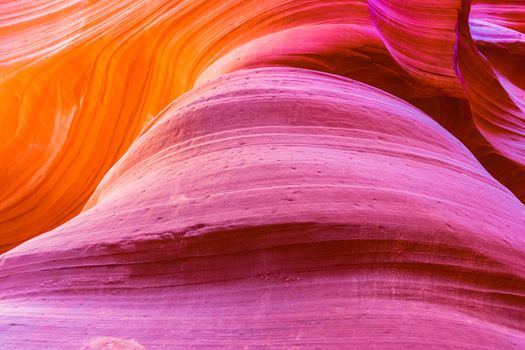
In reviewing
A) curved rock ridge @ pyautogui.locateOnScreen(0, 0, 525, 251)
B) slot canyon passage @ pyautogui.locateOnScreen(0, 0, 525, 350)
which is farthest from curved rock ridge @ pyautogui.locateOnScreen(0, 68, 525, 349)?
curved rock ridge @ pyautogui.locateOnScreen(0, 0, 525, 251)

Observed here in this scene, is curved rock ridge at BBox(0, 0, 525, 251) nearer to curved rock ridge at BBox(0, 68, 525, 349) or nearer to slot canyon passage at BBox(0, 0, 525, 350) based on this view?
slot canyon passage at BBox(0, 0, 525, 350)

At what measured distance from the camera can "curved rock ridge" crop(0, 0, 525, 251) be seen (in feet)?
5.33

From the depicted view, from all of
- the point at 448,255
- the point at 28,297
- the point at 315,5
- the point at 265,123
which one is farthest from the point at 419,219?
the point at 315,5

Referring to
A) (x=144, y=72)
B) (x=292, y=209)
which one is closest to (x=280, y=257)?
(x=292, y=209)

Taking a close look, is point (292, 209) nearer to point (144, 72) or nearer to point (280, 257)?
point (280, 257)

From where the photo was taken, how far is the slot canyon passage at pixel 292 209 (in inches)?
27.4

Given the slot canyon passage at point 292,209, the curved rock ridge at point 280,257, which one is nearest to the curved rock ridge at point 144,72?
the slot canyon passage at point 292,209

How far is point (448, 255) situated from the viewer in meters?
0.82

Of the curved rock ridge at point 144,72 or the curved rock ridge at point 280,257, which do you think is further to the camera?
the curved rock ridge at point 144,72

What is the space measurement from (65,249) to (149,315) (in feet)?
0.71

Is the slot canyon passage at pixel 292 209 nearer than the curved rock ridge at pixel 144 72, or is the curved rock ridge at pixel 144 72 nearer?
the slot canyon passage at pixel 292 209

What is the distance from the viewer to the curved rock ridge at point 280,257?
681mm

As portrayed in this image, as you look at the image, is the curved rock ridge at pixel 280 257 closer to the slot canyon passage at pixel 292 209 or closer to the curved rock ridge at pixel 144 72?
the slot canyon passage at pixel 292 209

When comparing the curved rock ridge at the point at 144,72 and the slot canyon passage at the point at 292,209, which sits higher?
the curved rock ridge at the point at 144,72
